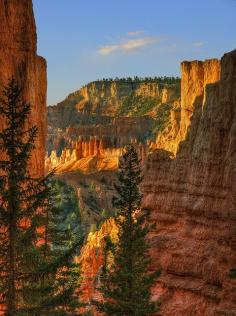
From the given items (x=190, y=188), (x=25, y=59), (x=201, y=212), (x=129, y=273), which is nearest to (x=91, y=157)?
(x=25, y=59)

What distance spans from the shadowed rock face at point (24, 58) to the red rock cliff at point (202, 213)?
8.88m

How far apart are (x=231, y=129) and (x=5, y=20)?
16.1 metres

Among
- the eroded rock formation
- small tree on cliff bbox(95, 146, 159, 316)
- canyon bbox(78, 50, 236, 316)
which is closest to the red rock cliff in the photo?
canyon bbox(78, 50, 236, 316)

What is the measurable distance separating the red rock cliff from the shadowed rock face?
29.1 ft

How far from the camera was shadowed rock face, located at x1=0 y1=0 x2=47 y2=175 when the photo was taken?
37.4 m

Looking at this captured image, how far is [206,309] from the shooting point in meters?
31.0

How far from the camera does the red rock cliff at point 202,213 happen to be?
30891mm

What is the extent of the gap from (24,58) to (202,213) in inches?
599

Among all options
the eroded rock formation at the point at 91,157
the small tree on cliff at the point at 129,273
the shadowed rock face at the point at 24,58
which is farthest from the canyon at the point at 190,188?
the eroded rock formation at the point at 91,157

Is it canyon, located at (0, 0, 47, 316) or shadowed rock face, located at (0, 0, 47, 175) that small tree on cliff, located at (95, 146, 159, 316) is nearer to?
canyon, located at (0, 0, 47, 316)

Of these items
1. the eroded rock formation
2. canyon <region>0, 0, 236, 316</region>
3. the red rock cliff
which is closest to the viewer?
the red rock cliff

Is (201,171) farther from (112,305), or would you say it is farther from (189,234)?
(112,305)

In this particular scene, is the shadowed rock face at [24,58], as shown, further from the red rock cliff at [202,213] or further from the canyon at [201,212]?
the red rock cliff at [202,213]

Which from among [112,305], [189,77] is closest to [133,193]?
[112,305]
